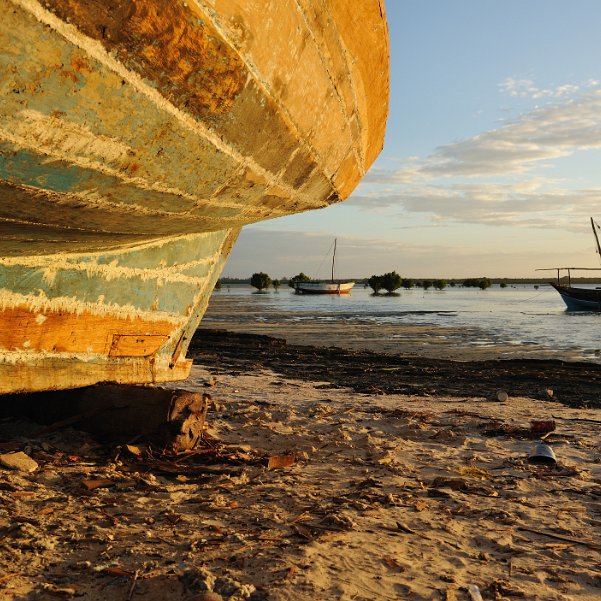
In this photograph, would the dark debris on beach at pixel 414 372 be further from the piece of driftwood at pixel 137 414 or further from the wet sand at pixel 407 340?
the piece of driftwood at pixel 137 414

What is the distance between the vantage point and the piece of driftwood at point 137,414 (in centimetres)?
368

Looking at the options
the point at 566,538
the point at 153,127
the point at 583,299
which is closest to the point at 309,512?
the point at 566,538

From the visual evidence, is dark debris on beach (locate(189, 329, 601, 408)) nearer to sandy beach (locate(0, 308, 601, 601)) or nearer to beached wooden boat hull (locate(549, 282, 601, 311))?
sandy beach (locate(0, 308, 601, 601))

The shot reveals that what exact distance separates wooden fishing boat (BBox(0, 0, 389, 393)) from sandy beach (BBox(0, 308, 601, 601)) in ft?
2.80

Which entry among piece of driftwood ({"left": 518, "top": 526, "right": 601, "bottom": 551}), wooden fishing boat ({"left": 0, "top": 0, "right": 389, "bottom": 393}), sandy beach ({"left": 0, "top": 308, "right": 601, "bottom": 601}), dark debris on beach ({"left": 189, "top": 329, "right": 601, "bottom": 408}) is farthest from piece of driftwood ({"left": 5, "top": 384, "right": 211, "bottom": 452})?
dark debris on beach ({"left": 189, "top": 329, "right": 601, "bottom": 408})

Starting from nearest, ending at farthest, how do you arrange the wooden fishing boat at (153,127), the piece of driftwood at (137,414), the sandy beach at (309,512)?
the wooden fishing boat at (153,127) → the sandy beach at (309,512) → the piece of driftwood at (137,414)

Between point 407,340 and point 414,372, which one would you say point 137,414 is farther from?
point 407,340

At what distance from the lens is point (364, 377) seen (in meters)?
9.10

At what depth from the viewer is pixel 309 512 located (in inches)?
110

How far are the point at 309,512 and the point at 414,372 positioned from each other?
23.8 ft

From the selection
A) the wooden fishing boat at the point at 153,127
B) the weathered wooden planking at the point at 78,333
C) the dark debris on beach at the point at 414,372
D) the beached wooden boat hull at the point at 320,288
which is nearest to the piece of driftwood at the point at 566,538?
the wooden fishing boat at the point at 153,127

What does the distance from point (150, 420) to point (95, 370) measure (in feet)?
1.70

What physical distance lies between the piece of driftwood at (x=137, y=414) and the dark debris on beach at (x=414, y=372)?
4.23m

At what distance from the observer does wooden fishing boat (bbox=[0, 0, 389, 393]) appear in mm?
1195
